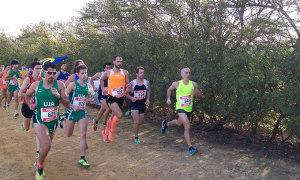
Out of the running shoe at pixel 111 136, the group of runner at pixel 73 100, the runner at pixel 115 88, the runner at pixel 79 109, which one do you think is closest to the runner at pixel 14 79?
the group of runner at pixel 73 100

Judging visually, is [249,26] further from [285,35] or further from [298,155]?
[298,155]

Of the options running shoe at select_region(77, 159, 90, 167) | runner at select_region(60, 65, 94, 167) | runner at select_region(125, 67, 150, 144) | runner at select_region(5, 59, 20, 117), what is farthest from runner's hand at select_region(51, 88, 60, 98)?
runner at select_region(5, 59, 20, 117)

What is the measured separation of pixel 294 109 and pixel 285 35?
6.45ft

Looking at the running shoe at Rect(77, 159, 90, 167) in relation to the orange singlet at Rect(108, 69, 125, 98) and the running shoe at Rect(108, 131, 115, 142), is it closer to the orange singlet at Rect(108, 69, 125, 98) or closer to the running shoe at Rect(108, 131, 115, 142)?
the running shoe at Rect(108, 131, 115, 142)

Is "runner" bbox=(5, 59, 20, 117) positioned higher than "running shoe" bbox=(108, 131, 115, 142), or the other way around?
"runner" bbox=(5, 59, 20, 117)

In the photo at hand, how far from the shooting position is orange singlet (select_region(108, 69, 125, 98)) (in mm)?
6602

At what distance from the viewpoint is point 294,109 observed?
5.07 m

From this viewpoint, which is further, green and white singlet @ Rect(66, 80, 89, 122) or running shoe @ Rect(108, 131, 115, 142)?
running shoe @ Rect(108, 131, 115, 142)

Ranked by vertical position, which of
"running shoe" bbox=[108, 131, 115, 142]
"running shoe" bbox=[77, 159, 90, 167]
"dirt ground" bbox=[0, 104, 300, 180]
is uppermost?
"running shoe" bbox=[108, 131, 115, 142]

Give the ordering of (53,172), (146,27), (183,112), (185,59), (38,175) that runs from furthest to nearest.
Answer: (146,27), (185,59), (183,112), (53,172), (38,175)

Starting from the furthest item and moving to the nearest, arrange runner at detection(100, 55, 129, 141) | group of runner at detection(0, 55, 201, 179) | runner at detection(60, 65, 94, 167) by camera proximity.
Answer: runner at detection(100, 55, 129, 141) → runner at detection(60, 65, 94, 167) → group of runner at detection(0, 55, 201, 179)

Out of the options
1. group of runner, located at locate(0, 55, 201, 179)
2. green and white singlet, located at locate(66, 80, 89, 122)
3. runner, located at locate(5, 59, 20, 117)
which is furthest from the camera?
runner, located at locate(5, 59, 20, 117)

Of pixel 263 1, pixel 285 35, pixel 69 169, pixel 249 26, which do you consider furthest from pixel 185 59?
pixel 69 169

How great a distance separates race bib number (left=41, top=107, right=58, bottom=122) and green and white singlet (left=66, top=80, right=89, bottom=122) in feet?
2.10
